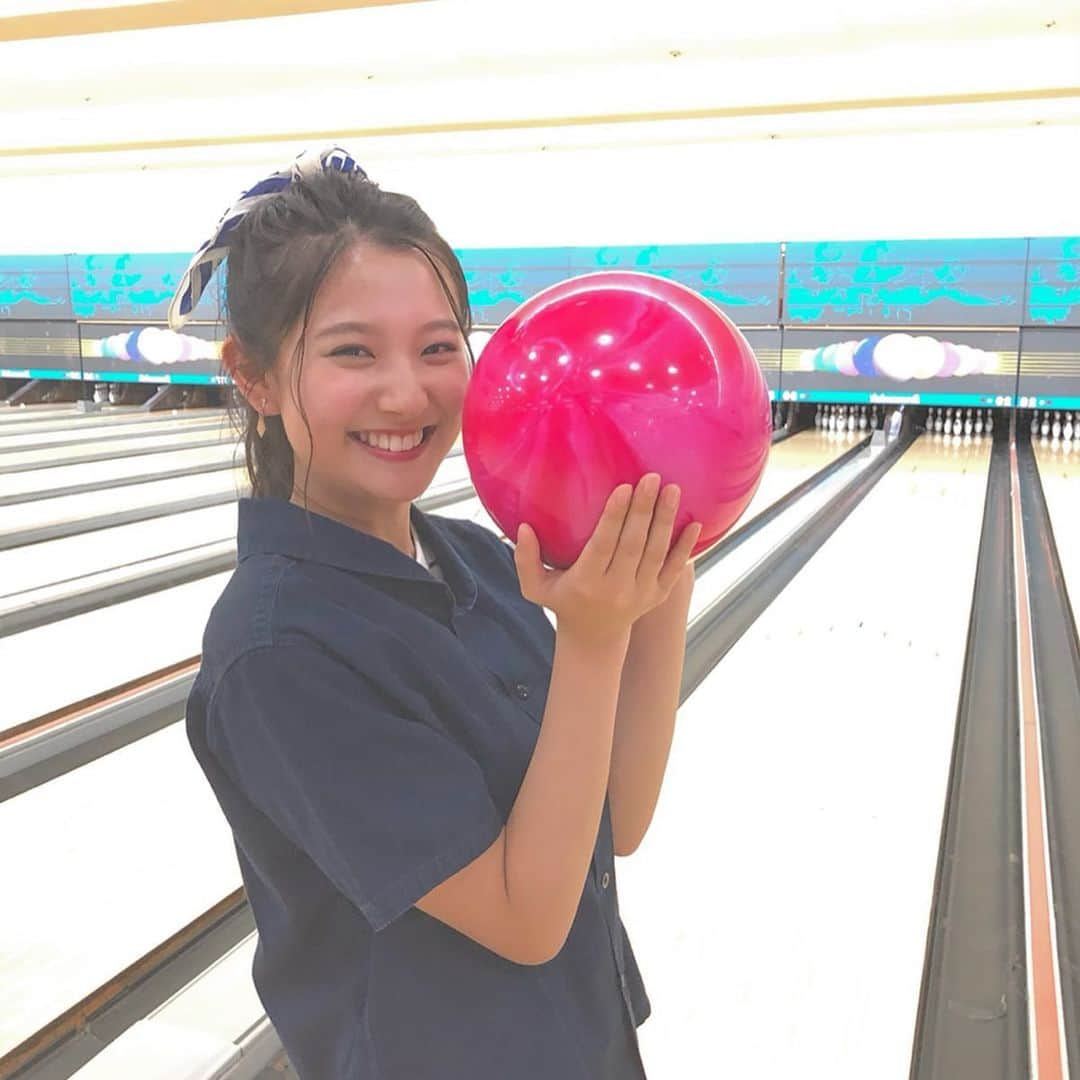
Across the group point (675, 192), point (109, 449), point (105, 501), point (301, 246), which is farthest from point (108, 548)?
point (675, 192)

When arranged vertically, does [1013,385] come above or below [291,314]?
below

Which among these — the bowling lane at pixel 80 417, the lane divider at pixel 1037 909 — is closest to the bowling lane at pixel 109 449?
the bowling lane at pixel 80 417

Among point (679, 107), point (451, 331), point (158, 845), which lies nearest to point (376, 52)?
point (679, 107)

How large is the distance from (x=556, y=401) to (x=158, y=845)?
134 cm

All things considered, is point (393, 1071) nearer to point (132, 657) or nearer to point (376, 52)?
point (132, 657)

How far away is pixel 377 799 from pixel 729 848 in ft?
4.09

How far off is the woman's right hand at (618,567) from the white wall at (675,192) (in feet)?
21.4

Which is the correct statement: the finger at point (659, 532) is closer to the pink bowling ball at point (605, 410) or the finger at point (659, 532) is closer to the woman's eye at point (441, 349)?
the pink bowling ball at point (605, 410)

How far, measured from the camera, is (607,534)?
643 millimetres

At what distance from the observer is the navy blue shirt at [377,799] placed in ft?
2.09

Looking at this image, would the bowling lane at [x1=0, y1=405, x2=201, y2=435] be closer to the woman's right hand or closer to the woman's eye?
the woman's eye

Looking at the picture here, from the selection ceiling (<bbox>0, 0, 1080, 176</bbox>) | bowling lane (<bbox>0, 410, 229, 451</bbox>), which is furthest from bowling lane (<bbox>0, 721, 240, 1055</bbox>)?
bowling lane (<bbox>0, 410, 229, 451</bbox>)

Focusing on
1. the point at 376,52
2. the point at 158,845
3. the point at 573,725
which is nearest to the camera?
the point at 573,725

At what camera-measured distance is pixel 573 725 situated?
0.67m
